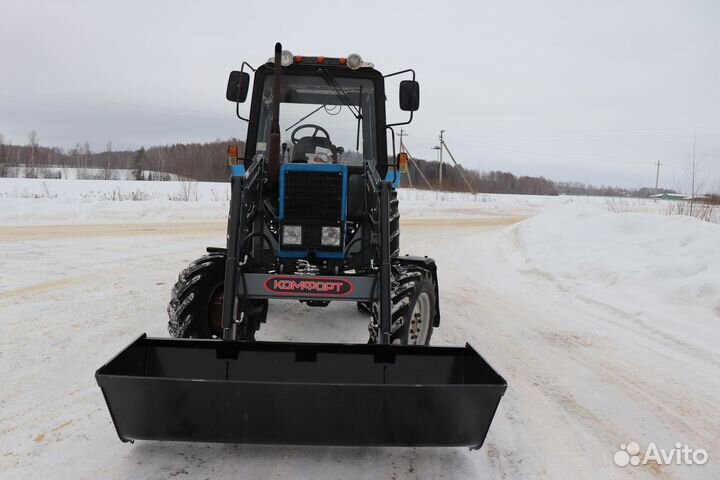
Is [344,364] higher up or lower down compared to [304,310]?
higher up

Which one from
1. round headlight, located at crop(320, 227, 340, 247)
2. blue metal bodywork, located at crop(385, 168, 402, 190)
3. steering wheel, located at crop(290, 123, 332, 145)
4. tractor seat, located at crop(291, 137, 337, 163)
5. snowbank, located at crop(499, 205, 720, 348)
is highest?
steering wheel, located at crop(290, 123, 332, 145)

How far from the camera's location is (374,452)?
2924mm

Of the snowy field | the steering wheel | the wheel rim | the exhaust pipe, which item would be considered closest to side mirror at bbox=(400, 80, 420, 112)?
the steering wheel

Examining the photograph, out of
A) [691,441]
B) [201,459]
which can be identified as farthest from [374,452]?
[691,441]

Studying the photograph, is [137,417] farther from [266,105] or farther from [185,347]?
[266,105]

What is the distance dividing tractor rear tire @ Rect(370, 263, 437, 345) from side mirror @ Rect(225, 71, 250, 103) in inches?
82.7

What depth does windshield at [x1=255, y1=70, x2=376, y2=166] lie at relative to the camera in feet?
16.3

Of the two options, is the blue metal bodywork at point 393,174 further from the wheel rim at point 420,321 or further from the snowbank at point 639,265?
the snowbank at point 639,265

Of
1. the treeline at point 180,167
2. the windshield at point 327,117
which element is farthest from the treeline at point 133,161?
the windshield at point 327,117

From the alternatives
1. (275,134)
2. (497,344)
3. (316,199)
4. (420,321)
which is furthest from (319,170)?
(497,344)

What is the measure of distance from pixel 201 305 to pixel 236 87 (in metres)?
2.01

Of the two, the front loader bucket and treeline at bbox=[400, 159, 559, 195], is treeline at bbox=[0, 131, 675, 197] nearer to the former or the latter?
treeline at bbox=[400, 159, 559, 195]

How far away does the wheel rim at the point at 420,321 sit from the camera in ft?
14.4

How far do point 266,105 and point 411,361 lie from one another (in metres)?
2.97
